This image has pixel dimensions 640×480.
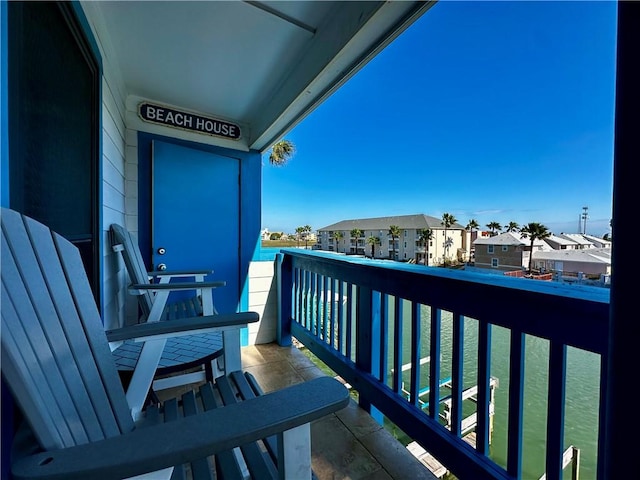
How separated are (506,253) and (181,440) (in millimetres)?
2293

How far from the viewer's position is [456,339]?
1351 millimetres

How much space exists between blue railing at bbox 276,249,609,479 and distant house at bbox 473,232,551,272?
0.46m

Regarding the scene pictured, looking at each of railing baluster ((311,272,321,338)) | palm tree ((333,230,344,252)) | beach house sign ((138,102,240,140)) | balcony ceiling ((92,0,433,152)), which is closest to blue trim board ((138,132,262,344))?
beach house sign ((138,102,240,140))

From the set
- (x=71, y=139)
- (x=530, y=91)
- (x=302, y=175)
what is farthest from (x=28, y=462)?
(x=302, y=175)

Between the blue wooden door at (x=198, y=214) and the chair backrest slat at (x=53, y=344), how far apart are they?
200 cm

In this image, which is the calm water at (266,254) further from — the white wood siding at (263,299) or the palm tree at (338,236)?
the palm tree at (338,236)

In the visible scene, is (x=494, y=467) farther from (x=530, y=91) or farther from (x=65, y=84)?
(x=530, y=91)

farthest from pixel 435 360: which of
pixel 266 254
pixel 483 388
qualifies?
pixel 266 254

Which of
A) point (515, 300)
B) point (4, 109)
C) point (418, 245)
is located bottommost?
point (515, 300)

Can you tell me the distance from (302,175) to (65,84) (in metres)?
13.6

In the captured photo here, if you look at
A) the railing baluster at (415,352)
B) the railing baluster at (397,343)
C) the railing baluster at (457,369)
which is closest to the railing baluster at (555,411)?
the railing baluster at (457,369)

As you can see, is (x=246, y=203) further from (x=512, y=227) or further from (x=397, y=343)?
(x=512, y=227)

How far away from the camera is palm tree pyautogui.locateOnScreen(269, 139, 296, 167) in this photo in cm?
776

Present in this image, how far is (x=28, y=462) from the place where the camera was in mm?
451
